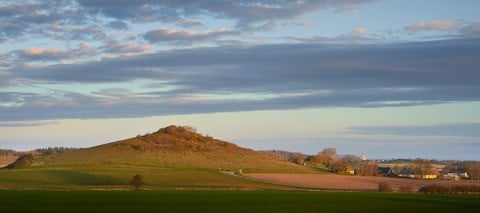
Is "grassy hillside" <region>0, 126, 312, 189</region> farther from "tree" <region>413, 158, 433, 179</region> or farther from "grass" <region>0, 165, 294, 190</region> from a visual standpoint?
"tree" <region>413, 158, 433, 179</region>

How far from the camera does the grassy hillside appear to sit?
3816 inches

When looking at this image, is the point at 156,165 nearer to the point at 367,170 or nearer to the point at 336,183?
the point at 336,183

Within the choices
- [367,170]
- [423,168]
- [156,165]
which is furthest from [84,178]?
[423,168]

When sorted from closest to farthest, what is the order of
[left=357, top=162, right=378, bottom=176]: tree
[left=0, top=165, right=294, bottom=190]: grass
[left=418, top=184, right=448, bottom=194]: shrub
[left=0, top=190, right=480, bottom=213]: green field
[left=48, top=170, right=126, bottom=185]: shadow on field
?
1. [left=0, top=190, right=480, bottom=213]: green field
2. [left=418, top=184, right=448, bottom=194]: shrub
3. [left=0, top=165, right=294, bottom=190]: grass
4. [left=48, top=170, right=126, bottom=185]: shadow on field
5. [left=357, top=162, right=378, bottom=176]: tree

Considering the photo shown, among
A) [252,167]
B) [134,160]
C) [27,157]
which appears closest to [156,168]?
[134,160]

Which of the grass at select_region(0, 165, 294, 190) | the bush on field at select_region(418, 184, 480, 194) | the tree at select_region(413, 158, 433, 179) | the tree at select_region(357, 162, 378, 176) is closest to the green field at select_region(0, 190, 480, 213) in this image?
the grass at select_region(0, 165, 294, 190)

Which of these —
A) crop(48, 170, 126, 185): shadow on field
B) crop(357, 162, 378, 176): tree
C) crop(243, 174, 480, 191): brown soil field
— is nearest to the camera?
crop(48, 170, 126, 185): shadow on field

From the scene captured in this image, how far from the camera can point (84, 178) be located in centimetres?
10194

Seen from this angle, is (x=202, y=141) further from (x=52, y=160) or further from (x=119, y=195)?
(x=119, y=195)

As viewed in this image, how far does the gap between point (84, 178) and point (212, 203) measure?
4772 cm

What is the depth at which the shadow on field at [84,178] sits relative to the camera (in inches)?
3775

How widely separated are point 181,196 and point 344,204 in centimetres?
1470

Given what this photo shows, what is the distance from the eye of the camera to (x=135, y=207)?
52094mm

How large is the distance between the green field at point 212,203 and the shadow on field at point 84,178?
95.8ft
